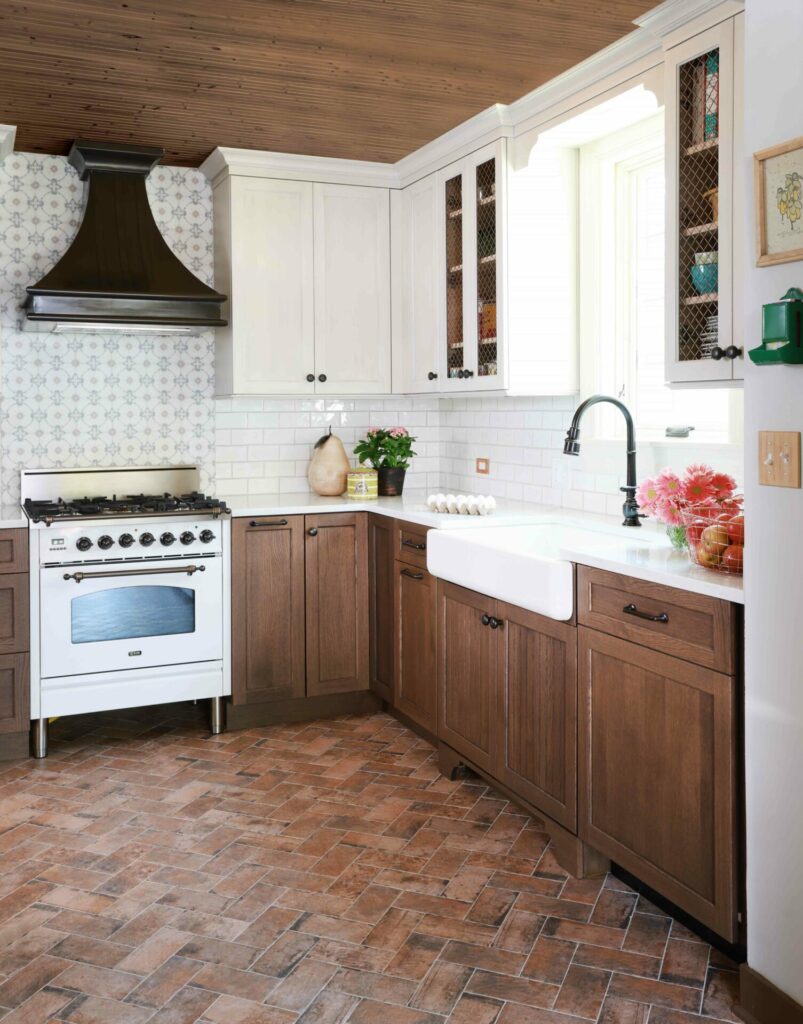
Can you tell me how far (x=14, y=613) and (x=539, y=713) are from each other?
2247 mm

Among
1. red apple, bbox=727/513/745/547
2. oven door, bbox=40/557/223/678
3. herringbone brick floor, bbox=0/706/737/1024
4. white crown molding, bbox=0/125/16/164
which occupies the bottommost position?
herringbone brick floor, bbox=0/706/737/1024

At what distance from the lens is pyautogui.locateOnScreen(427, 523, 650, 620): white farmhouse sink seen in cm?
299

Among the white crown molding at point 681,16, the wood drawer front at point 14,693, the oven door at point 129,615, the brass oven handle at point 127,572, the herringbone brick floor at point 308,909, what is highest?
the white crown molding at point 681,16

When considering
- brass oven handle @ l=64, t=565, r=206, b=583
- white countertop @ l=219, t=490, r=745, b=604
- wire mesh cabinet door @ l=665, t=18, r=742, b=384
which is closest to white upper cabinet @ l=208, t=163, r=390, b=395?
white countertop @ l=219, t=490, r=745, b=604

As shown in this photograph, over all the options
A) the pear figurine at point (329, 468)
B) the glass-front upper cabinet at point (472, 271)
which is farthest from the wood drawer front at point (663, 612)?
the pear figurine at point (329, 468)

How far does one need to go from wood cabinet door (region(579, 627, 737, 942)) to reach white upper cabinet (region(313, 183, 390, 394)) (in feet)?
7.87

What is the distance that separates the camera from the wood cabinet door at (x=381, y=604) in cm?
449

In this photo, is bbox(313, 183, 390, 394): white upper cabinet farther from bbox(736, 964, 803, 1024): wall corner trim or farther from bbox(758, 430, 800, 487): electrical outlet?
bbox(736, 964, 803, 1024): wall corner trim

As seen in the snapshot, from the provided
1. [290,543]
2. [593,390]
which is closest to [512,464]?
[593,390]

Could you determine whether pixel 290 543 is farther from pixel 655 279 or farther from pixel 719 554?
pixel 719 554

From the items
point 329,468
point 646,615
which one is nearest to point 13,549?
point 329,468

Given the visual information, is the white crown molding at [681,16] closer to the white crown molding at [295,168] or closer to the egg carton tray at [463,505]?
the egg carton tray at [463,505]

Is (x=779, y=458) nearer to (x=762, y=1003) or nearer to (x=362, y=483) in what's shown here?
(x=762, y=1003)

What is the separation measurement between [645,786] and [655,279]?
2.07 metres
